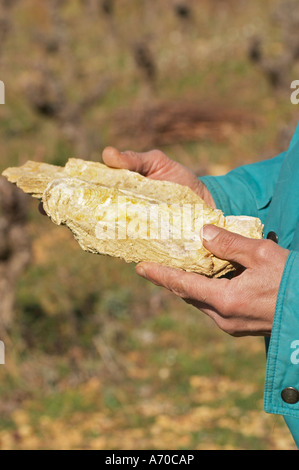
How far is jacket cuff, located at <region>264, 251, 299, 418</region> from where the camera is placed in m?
1.51

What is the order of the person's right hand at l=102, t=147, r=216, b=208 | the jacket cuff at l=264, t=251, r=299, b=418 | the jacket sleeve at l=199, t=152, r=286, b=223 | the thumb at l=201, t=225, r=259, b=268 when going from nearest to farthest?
the jacket cuff at l=264, t=251, r=299, b=418
the thumb at l=201, t=225, r=259, b=268
the jacket sleeve at l=199, t=152, r=286, b=223
the person's right hand at l=102, t=147, r=216, b=208

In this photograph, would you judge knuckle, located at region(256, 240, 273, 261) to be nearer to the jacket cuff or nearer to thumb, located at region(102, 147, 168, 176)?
the jacket cuff

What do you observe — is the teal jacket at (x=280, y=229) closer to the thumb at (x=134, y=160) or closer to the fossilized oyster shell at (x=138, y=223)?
the fossilized oyster shell at (x=138, y=223)

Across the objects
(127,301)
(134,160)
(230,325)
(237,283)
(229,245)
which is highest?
(134,160)

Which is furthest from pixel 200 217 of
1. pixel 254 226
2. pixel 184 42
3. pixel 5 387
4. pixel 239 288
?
pixel 184 42

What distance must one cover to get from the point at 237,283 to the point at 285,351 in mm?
247

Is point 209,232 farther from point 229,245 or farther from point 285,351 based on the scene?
point 285,351

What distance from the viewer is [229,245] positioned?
1653mm

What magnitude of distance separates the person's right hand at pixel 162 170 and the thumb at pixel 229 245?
2.00ft

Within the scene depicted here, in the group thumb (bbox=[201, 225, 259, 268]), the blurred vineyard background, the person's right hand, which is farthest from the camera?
the blurred vineyard background

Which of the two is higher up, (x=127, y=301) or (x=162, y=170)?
(x=162, y=170)

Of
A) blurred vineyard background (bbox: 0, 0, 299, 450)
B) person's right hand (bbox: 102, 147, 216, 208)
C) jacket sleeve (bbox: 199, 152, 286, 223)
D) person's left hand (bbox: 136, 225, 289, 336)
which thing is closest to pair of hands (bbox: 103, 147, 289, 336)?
person's left hand (bbox: 136, 225, 289, 336)

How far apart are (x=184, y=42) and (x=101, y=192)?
13084 millimetres

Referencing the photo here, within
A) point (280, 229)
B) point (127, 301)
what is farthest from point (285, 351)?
point (127, 301)
